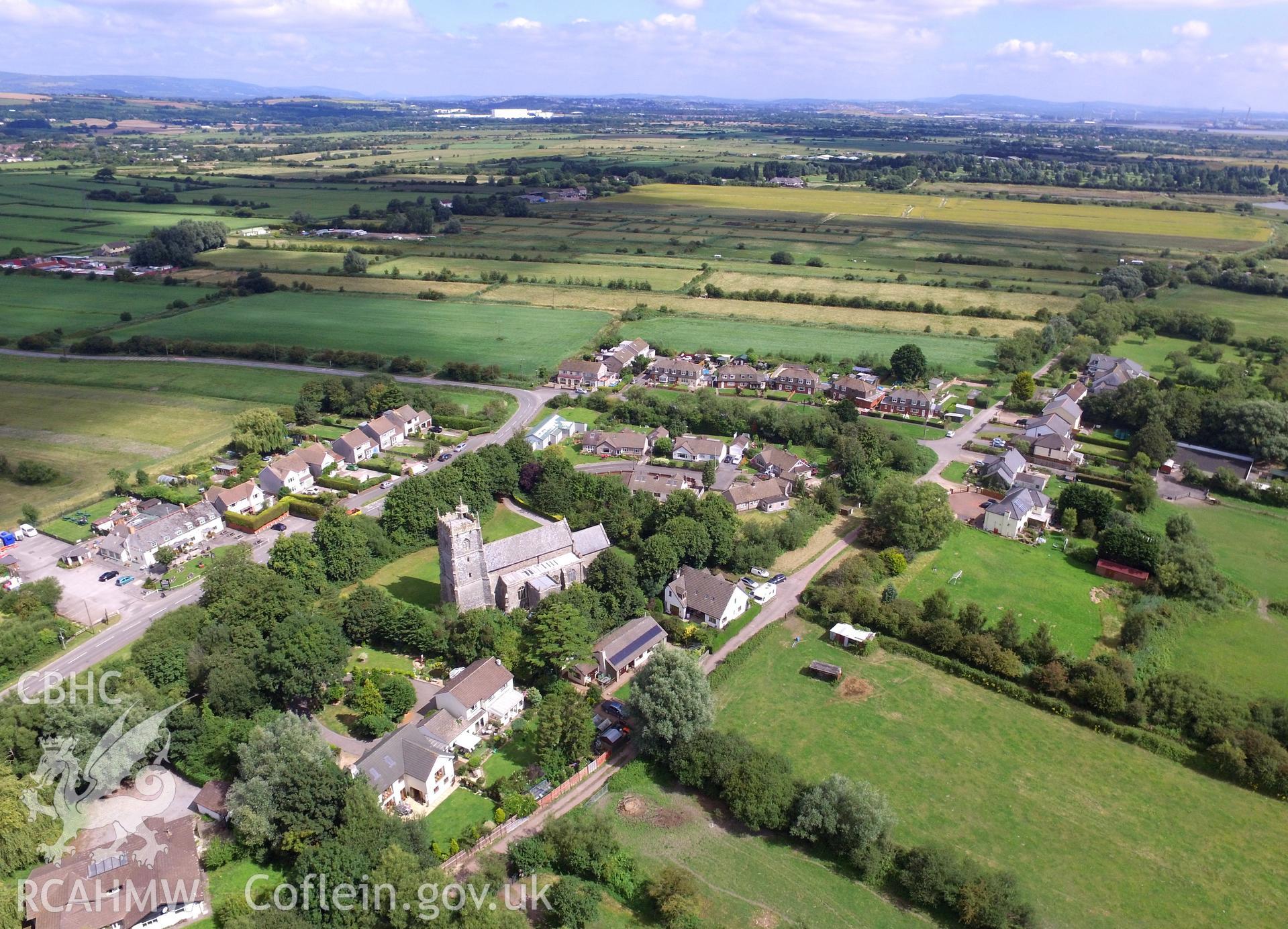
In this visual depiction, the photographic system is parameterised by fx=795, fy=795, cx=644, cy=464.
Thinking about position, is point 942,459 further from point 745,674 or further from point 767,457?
point 745,674

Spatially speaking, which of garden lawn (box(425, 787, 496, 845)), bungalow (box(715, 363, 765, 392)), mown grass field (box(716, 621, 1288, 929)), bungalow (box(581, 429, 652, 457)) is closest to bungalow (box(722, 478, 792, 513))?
bungalow (box(581, 429, 652, 457))

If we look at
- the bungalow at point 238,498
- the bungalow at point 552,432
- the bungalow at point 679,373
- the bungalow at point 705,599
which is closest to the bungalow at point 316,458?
the bungalow at point 238,498

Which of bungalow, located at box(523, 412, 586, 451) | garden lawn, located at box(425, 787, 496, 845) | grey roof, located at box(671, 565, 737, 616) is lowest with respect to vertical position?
garden lawn, located at box(425, 787, 496, 845)

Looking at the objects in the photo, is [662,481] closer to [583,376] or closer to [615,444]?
[615,444]

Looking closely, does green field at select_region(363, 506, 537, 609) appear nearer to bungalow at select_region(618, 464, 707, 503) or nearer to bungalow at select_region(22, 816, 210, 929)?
bungalow at select_region(618, 464, 707, 503)

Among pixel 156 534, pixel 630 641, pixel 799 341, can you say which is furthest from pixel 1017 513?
pixel 156 534

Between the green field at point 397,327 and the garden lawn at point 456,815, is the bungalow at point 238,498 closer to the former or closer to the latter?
the green field at point 397,327

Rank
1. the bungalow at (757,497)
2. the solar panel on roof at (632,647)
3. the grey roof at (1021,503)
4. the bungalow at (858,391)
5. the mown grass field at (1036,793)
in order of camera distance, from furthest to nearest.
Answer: the bungalow at (858,391) → the bungalow at (757,497) → the grey roof at (1021,503) → the solar panel on roof at (632,647) → the mown grass field at (1036,793)
